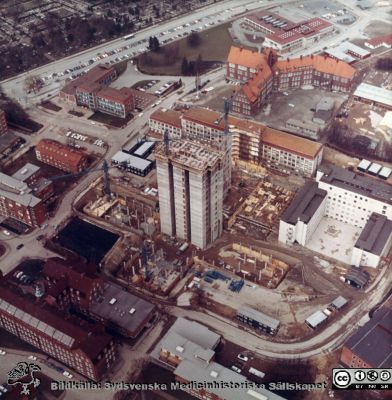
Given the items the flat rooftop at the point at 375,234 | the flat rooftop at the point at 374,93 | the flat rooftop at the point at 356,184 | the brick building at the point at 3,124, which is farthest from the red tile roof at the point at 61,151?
the flat rooftop at the point at 374,93

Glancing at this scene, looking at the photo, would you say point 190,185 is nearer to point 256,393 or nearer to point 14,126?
point 256,393

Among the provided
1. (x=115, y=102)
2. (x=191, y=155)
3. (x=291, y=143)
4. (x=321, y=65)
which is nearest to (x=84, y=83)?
(x=115, y=102)

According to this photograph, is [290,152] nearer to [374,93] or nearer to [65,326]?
[374,93]

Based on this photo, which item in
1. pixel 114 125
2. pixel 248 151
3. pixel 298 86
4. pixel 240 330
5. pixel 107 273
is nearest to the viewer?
pixel 240 330

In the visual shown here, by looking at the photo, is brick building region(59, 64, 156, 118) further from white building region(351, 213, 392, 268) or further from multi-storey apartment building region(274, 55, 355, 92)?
white building region(351, 213, 392, 268)

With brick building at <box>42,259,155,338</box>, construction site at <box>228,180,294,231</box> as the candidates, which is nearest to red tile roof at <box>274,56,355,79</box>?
construction site at <box>228,180,294,231</box>

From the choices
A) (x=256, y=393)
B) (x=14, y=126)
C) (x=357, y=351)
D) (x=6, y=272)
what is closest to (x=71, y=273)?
(x=6, y=272)
